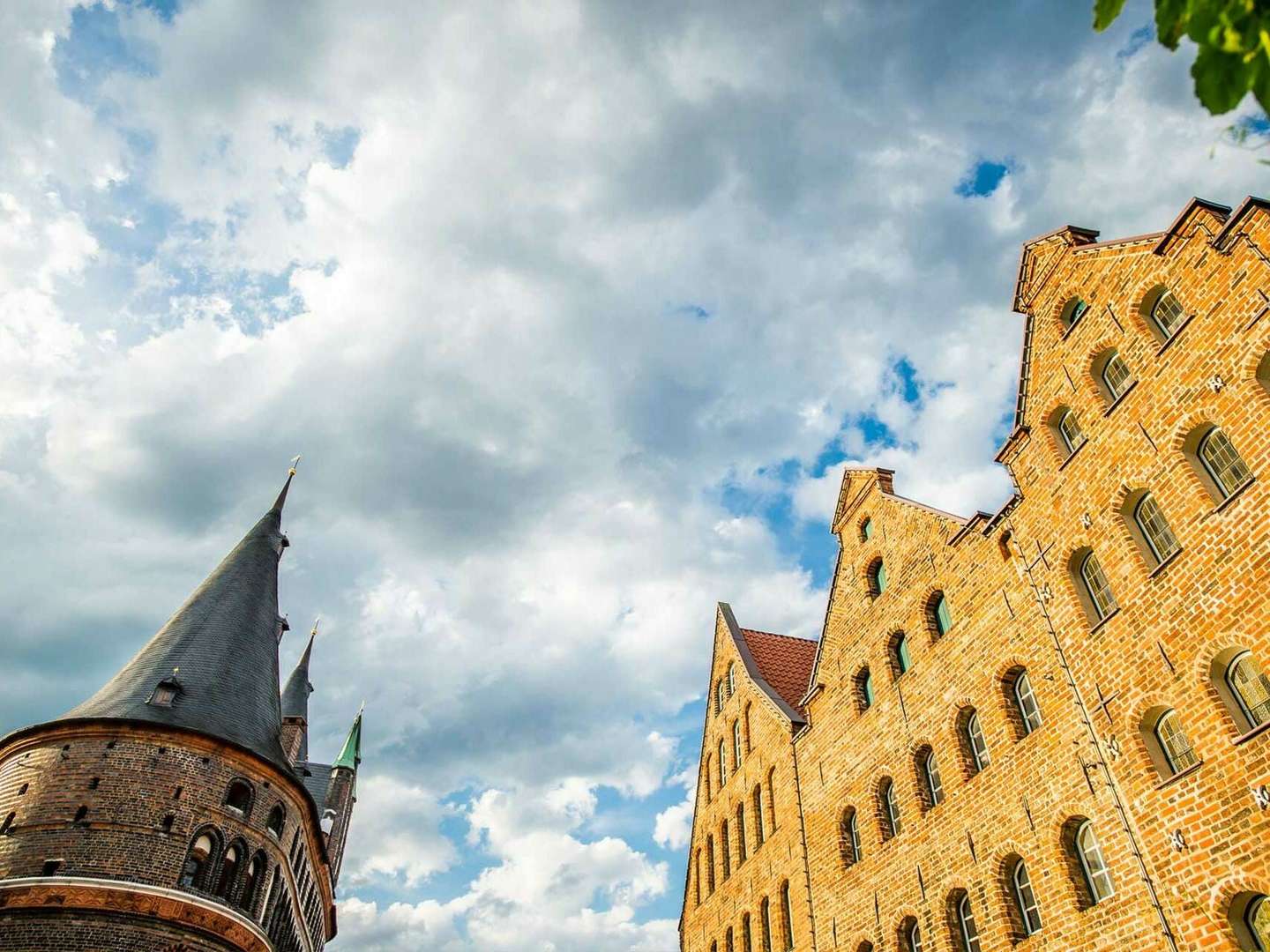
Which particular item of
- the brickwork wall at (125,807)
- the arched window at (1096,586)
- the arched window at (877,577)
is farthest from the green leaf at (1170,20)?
the brickwork wall at (125,807)

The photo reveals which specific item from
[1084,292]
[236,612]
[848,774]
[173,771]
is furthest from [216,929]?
[1084,292]

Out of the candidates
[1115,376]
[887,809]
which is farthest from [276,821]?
[1115,376]

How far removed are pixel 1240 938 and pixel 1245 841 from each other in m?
1.10

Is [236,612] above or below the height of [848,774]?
above

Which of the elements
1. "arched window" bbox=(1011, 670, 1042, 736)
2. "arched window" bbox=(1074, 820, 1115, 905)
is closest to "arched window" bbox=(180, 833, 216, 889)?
"arched window" bbox=(1011, 670, 1042, 736)

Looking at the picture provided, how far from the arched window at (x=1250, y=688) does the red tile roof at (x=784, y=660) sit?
14.5 metres

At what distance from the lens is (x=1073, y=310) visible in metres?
14.8

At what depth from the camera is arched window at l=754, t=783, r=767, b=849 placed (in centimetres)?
2225

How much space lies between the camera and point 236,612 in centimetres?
3303

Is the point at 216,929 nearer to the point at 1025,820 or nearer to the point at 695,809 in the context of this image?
the point at 695,809

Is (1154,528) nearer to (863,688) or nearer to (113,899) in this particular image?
(863,688)

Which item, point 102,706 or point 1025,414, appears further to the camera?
point 102,706

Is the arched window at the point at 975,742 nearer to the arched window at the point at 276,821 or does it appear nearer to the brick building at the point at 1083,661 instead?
the brick building at the point at 1083,661

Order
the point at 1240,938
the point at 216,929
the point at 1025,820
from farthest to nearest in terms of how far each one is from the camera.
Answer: the point at 216,929 < the point at 1025,820 < the point at 1240,938
